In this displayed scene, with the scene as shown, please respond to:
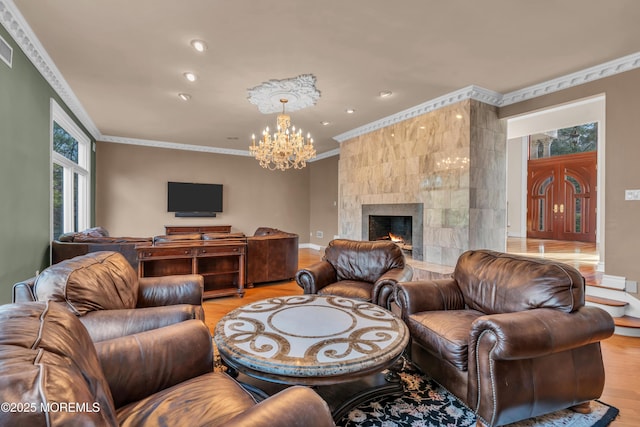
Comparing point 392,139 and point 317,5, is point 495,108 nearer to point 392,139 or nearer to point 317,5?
point 392,139

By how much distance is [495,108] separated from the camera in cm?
455

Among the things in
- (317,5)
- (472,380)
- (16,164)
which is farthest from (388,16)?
(16,164)

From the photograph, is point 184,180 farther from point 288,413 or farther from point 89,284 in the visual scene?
point 288,413

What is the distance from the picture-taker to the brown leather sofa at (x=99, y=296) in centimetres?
156

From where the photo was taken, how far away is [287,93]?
168 inches

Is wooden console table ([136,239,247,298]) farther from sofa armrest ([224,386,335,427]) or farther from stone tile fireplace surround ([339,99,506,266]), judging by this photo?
sofa armrest ([224,386,335,427])

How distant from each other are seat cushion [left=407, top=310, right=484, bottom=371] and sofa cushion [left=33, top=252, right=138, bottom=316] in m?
1.93

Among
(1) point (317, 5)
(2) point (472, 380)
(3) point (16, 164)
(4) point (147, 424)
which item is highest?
(1) point (317, 5)

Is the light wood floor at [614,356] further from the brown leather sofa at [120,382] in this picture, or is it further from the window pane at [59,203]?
the window pane at [59,203]

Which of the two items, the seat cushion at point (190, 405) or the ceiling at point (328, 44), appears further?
the ceiling at point (328, 44)

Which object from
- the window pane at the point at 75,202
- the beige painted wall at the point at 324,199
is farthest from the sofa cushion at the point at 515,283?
the window pane at the point at 75,202

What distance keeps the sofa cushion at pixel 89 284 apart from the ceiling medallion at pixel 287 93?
2861 mm

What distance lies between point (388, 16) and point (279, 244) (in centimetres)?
346

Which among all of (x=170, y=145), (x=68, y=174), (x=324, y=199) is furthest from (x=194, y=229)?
(x=324, y=199)
